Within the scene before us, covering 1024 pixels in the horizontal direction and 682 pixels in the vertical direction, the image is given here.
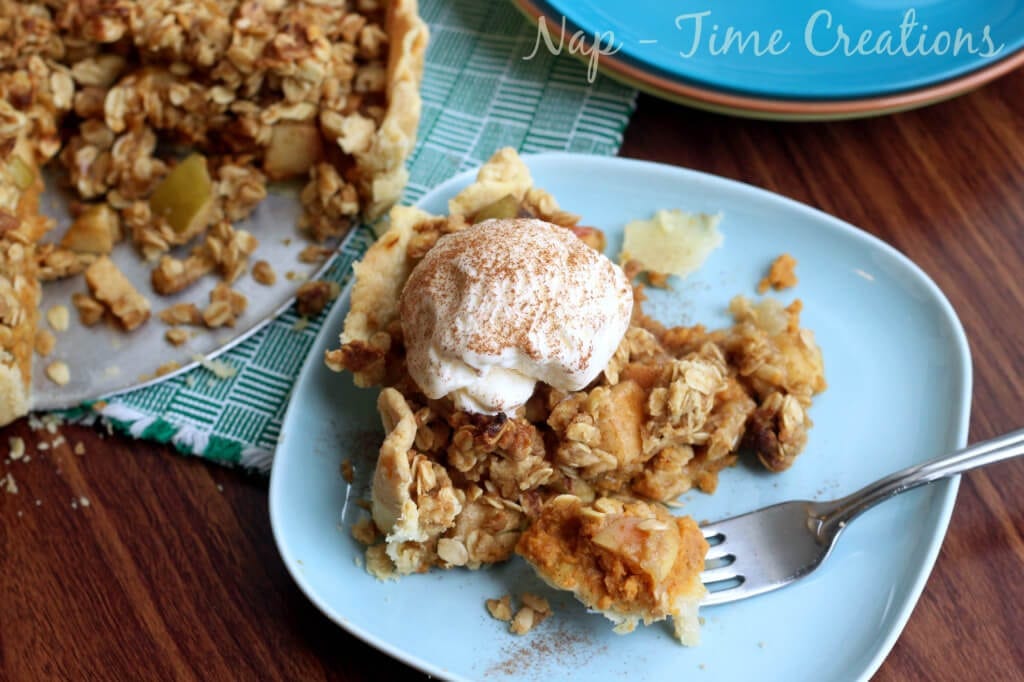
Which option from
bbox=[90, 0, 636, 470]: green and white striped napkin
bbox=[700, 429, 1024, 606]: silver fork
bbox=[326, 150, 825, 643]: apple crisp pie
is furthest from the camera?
bbox=[90, 0, 636, 470]: green and white striped napkin

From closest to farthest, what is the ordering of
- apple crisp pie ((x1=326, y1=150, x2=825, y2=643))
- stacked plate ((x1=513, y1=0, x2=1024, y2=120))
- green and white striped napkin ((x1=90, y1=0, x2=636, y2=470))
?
apple crisp pie ((x1=326, y1=150, x2=825, y2=643))
green and white striped napkin ((x1=90, y1=0, x2=636, y2=470))
stacked plate ((x1=513, y1=0, x2=1024, y2=120))

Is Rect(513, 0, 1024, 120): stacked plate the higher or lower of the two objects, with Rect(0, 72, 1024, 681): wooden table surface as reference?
higher

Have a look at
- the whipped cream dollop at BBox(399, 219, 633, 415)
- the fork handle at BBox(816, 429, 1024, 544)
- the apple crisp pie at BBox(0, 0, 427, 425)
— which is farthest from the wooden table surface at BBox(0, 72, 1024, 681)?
the whipped cream dollop at BBox(399, 219, 633, 415)

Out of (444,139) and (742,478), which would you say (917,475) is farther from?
(444,139)

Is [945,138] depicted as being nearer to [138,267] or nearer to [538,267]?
[538,267]

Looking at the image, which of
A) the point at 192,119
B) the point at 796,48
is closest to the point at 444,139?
the point at 192,119

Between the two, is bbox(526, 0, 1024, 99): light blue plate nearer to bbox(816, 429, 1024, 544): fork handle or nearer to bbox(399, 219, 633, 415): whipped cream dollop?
bbox(399, 219, 633, 415): whipped cream dollop

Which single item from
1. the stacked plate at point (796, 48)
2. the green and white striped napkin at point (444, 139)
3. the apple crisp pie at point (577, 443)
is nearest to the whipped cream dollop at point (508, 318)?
the apple crisp pie at point (577, 443)
